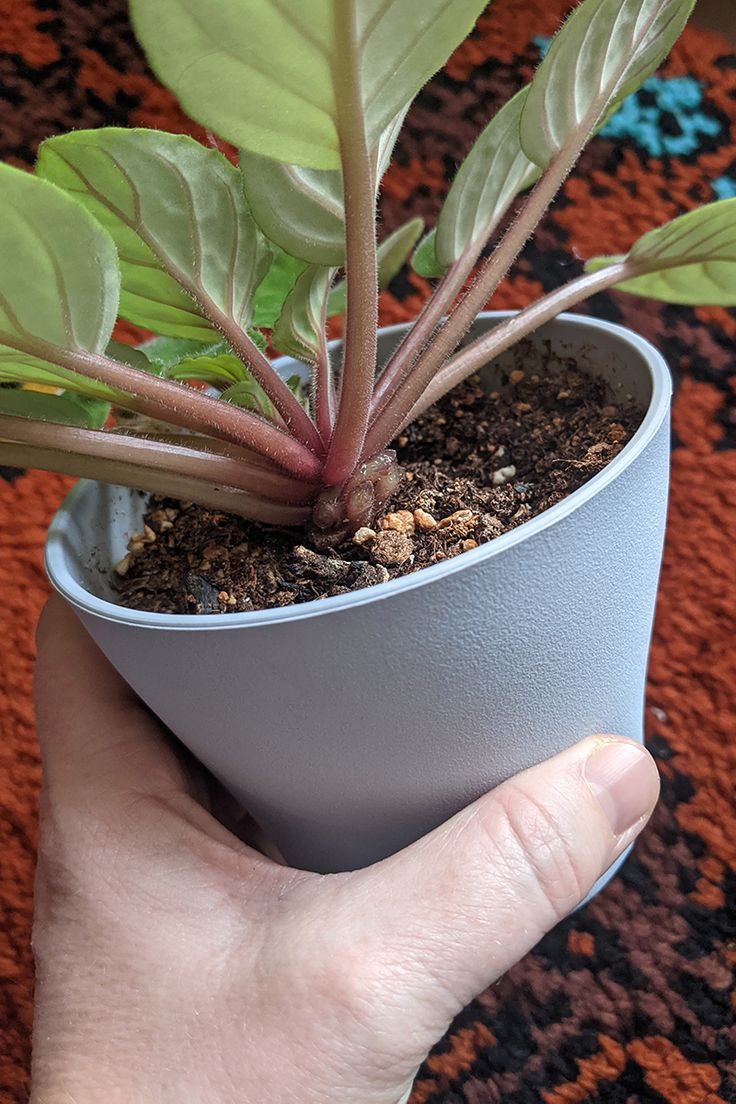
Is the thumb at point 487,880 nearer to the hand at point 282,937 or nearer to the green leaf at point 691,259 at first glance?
the hand at point 282,937

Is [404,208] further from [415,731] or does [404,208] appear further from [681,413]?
[415,731]

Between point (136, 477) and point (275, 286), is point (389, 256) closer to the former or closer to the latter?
point (275, 286)

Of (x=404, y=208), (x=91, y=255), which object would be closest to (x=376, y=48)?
(x=91, y=255)

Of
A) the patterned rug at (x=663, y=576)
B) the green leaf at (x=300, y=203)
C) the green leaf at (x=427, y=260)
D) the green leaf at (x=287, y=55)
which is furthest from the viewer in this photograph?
the patterned rug at (x=663, y=576)

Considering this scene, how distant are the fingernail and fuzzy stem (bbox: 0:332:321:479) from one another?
0.16 meters

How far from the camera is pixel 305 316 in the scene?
0.36 metres

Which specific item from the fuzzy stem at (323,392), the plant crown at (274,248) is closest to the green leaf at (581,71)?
the plant crown at (274,248)

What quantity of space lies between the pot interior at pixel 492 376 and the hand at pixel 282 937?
12 centimetres

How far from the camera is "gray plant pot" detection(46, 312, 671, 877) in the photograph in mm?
279

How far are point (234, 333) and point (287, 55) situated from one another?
132mm

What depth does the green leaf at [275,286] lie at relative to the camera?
15.2 inches

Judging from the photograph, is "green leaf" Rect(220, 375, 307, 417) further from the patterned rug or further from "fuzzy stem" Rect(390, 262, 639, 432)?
the patterned rug

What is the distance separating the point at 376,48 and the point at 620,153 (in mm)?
504

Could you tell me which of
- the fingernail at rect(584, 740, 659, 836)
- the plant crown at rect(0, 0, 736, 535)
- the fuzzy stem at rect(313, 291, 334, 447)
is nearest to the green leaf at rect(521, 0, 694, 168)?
the plant crown at rect(0, 0, 736, 535)
